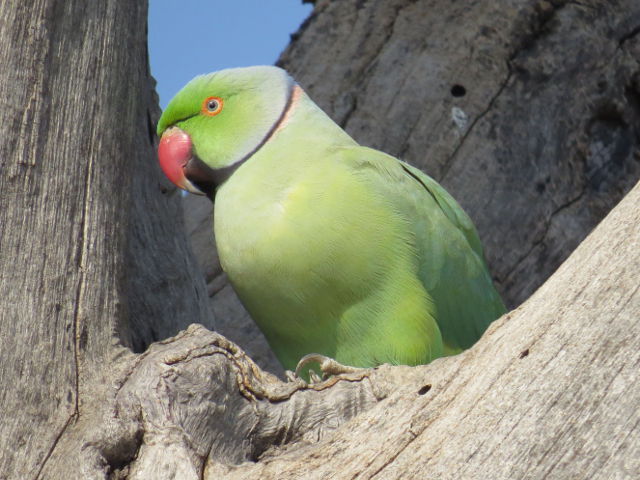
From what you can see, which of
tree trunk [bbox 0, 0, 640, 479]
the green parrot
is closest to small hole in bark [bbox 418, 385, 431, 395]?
tree trunk [bbox 0, 0, 640, 479]

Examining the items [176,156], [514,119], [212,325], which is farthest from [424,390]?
[514,119]

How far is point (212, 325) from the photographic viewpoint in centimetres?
390

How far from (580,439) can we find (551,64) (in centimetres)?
312

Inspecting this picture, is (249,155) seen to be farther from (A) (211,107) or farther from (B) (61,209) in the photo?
(B) (61,209)

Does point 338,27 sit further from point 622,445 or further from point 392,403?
point 622,445

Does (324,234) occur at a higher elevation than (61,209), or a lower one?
higher

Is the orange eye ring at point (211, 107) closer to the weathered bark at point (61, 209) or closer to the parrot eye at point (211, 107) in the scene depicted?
the parrot eye at point (211, 107)

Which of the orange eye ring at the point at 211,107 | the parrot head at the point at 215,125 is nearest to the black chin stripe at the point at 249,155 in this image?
the parrot head at the point at 215,125

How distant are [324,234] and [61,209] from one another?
1010 millimetres

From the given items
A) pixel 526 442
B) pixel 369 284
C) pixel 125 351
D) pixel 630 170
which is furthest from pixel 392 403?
pixel 630 170

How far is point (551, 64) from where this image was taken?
486 cm

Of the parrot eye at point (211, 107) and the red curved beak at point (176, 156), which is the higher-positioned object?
the parrot eye at point (211, 107)

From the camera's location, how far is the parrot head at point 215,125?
3.99 m

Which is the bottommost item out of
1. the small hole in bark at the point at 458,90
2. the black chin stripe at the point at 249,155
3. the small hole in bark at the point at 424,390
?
the black chin stripe at the point at 249,155
